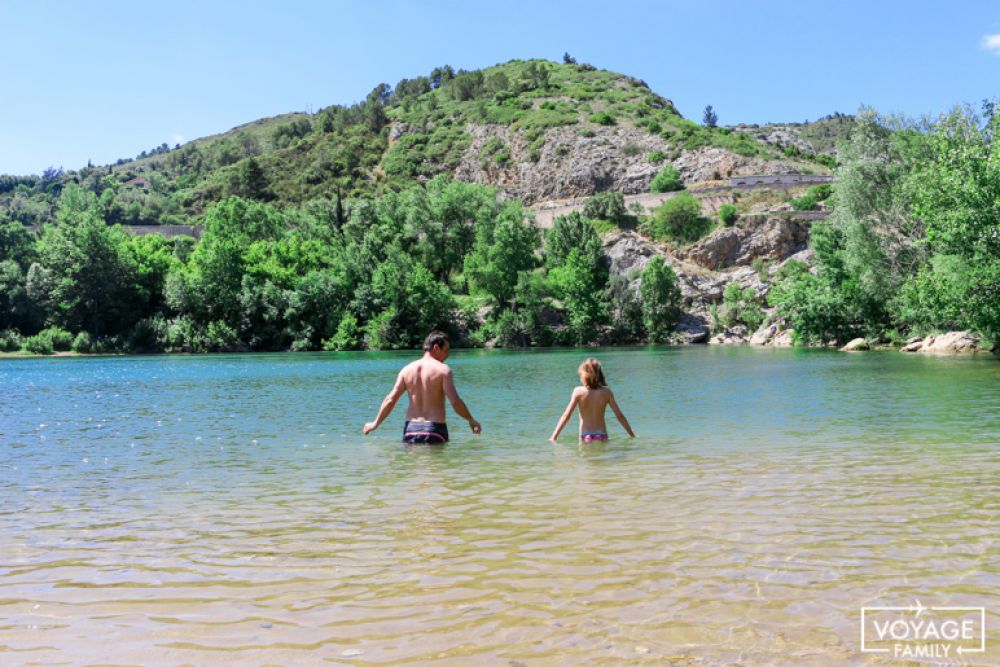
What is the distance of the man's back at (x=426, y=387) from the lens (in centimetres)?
1232

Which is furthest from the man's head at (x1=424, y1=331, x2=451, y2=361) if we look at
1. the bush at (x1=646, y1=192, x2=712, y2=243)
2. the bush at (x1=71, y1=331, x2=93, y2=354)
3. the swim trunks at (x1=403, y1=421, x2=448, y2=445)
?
the bush at (x1=646, y1=192, x2=712, y2=243)

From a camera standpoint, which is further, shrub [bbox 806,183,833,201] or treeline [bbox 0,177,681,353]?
shrub [bbox 806,183,833,201]

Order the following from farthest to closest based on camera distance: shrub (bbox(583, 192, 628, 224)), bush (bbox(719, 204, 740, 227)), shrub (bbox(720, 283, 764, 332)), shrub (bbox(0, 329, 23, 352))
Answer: shrub (bbox(583, 192, 628, 224)), bush (bbox(719, 204, 740, 227)), shrub (bbox(720, 283, 764, 332)), shrub (bbox(0, 329, 23, 352))

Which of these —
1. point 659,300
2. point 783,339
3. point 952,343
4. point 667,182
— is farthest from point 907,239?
point 667,182

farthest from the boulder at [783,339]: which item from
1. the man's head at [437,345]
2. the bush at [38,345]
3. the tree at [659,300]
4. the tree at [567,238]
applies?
the bush at [38,345]

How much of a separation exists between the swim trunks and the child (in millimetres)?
Result: 2042

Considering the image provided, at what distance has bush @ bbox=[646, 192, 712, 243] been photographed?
297 feet

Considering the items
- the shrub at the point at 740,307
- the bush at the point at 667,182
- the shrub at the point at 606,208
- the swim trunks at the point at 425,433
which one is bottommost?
the swim trunks at the point at 425,433

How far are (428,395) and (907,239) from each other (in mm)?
44935

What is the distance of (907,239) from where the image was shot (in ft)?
156

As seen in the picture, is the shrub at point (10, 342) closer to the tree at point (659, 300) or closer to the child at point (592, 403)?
the tree at point (659, 300)

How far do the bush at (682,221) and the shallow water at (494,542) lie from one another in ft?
251

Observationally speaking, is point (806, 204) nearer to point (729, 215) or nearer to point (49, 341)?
point (729, 215)

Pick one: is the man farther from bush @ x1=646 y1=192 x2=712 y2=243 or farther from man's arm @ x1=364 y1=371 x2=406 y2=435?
bush @ x1=646 y1=192 x2=712 y2=243
